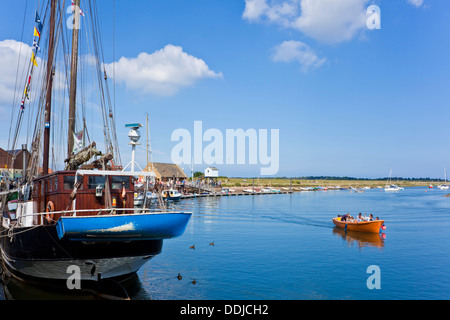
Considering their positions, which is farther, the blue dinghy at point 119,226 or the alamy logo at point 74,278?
the alamy logo at point 74,278

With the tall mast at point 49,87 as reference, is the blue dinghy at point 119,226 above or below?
below

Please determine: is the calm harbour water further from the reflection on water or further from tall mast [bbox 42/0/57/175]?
tall mast [bbox 42/0/57/175]

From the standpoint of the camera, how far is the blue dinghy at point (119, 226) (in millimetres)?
13508

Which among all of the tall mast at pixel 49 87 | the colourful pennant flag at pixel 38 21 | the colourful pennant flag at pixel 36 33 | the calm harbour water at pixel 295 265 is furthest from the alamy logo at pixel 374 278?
the colourful pennant flag at pixel 38 21

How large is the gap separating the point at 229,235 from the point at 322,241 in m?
10.8

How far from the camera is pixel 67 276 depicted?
54.3 feet

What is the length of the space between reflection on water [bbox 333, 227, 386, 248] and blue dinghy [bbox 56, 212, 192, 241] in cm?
2661

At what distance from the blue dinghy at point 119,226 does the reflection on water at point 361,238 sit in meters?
26.6

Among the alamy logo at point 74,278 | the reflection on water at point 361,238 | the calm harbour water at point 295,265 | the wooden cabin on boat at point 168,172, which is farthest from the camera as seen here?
the wooden cabin on boat at point 168,172

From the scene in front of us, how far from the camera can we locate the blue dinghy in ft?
44.3

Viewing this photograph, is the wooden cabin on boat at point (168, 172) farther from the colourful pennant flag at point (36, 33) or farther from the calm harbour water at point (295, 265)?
the colourful pennant flag at point (36, 33)

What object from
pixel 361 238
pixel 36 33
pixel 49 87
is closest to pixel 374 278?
pixel 361 238
